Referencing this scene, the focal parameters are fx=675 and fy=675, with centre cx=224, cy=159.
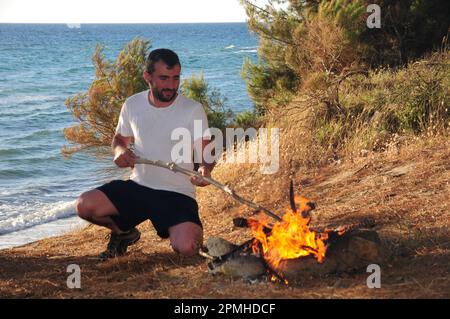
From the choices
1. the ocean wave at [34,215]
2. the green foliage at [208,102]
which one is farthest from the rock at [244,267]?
the green foliage at [208,102]

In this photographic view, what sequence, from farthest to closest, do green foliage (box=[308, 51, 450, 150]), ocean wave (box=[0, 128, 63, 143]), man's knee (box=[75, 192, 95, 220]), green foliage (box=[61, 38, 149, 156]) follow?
ocean wave (box=[0, 128, 63, 143])
green foliage (box=[61, 38, 149, 156])
green foliage (box=[308, 51, 450, 150])
man's knee (box=[75, 192, 95, 220])

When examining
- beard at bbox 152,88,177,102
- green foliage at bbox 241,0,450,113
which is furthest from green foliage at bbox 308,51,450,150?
beard at bbox 152,88,177,102

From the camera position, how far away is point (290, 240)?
4.64 meters

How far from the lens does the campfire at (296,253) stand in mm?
4516

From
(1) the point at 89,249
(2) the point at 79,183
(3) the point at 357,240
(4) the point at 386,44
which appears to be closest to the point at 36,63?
(2) the point at 79,183

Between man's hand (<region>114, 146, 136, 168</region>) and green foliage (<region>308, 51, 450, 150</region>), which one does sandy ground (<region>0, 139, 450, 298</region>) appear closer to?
Answer: green foliage (<region>308, 51, 450, 150</region>)

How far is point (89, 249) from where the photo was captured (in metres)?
7.27

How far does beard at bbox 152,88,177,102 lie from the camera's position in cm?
544

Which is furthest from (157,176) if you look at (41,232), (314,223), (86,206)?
(41,232)

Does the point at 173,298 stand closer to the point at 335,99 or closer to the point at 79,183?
the point at 335,99

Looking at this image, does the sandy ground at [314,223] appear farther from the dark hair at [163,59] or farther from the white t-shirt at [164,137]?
the dark hair at [163,59]

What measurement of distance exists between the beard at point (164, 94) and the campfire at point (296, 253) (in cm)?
129

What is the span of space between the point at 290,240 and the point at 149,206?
1347 millimetres

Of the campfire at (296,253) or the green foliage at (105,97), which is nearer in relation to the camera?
the campfire at (296,253)
